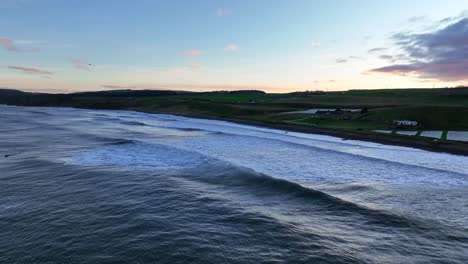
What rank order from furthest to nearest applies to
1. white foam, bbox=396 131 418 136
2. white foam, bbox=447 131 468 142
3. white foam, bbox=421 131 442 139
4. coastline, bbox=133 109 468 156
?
white foam, bbox=396 131 418 136, white foam, bbox=421 131 442 139, white foam, bbox=447 131 468 142, coastline, bbox=133 109 468 156

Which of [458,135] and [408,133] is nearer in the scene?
[458,135]

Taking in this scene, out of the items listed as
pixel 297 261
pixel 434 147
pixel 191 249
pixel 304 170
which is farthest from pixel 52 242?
pixel 434 147

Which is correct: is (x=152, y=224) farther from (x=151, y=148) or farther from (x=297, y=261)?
(x=151, y=148)

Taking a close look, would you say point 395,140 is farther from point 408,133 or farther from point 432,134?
point 432,134

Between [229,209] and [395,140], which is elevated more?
[395,140]

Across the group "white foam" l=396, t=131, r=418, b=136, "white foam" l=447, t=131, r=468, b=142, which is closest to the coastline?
"white foam" l=396, t=131, r=418, b=136

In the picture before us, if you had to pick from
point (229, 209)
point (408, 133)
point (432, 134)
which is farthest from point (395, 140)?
point (229, 209)

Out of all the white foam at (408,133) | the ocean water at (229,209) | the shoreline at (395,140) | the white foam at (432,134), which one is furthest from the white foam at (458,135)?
the ocean water at (229,209)

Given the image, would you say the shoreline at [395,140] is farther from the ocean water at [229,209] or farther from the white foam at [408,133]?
the ocean water at [229,209]

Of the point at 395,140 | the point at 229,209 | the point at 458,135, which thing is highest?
the point at 458,135

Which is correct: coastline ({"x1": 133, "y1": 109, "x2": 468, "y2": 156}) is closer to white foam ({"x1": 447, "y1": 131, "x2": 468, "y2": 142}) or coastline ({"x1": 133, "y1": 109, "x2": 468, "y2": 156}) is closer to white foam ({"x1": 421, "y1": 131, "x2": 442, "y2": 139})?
white foam ({"x1": 421, "y1": 131, "x2": 442, "y2": 139})
